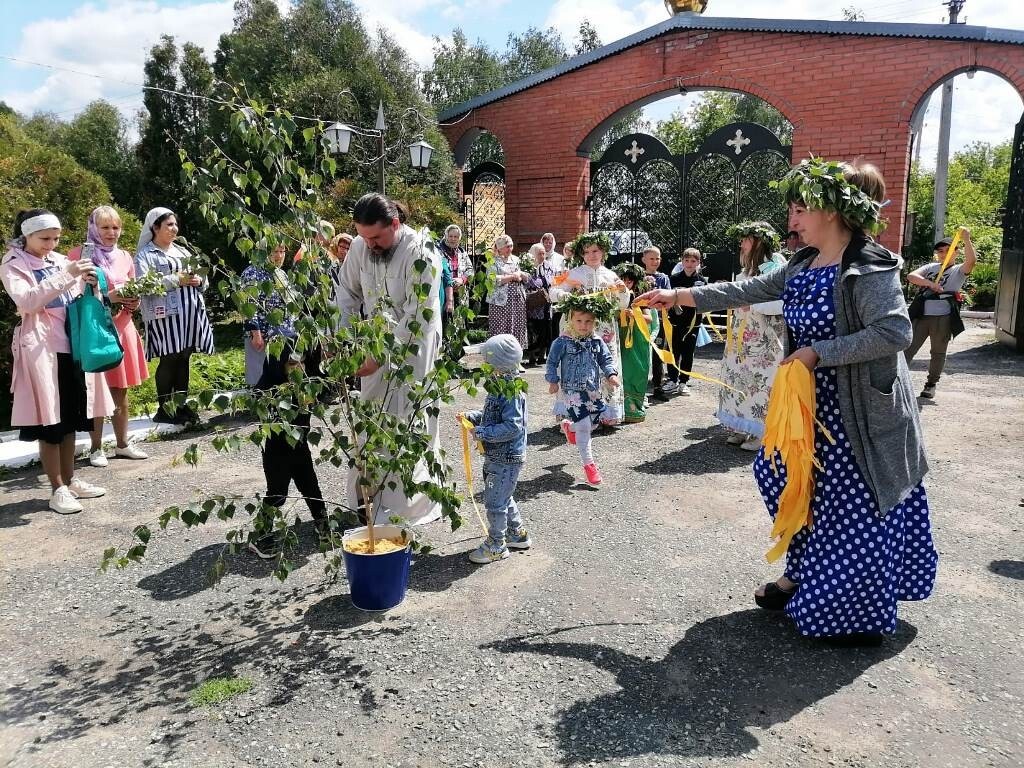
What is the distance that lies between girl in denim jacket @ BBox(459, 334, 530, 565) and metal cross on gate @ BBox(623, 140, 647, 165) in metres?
9.98

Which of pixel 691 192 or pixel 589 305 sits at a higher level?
pixel 691 192

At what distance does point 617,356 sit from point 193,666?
16.9 ft

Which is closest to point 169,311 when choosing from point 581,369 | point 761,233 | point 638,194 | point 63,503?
point 63,503

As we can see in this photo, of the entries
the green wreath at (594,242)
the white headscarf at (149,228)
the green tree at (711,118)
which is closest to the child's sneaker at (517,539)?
the green wreath at (594,242)

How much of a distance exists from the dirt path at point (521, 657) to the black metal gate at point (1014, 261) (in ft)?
24.3

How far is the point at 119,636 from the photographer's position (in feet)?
11.6

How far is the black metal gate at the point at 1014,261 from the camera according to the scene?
11.1m

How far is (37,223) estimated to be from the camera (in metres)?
5.04

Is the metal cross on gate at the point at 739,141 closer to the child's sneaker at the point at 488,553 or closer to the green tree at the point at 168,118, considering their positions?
the child's sneaker at the point at 488,553

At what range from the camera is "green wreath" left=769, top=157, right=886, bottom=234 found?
3.05 metres

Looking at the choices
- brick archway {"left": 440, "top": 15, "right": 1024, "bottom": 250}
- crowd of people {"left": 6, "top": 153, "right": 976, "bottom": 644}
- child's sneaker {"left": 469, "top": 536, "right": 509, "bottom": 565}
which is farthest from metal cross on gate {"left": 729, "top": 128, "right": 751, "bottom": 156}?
child's sneaker {"left": 469, "top": 536, "right": 509, "bottom": 565}

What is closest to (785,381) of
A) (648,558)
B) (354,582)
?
(648,558)

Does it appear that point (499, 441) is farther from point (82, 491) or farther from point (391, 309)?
point (82, 491)

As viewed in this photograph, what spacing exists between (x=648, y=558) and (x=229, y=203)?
9.53 feet
